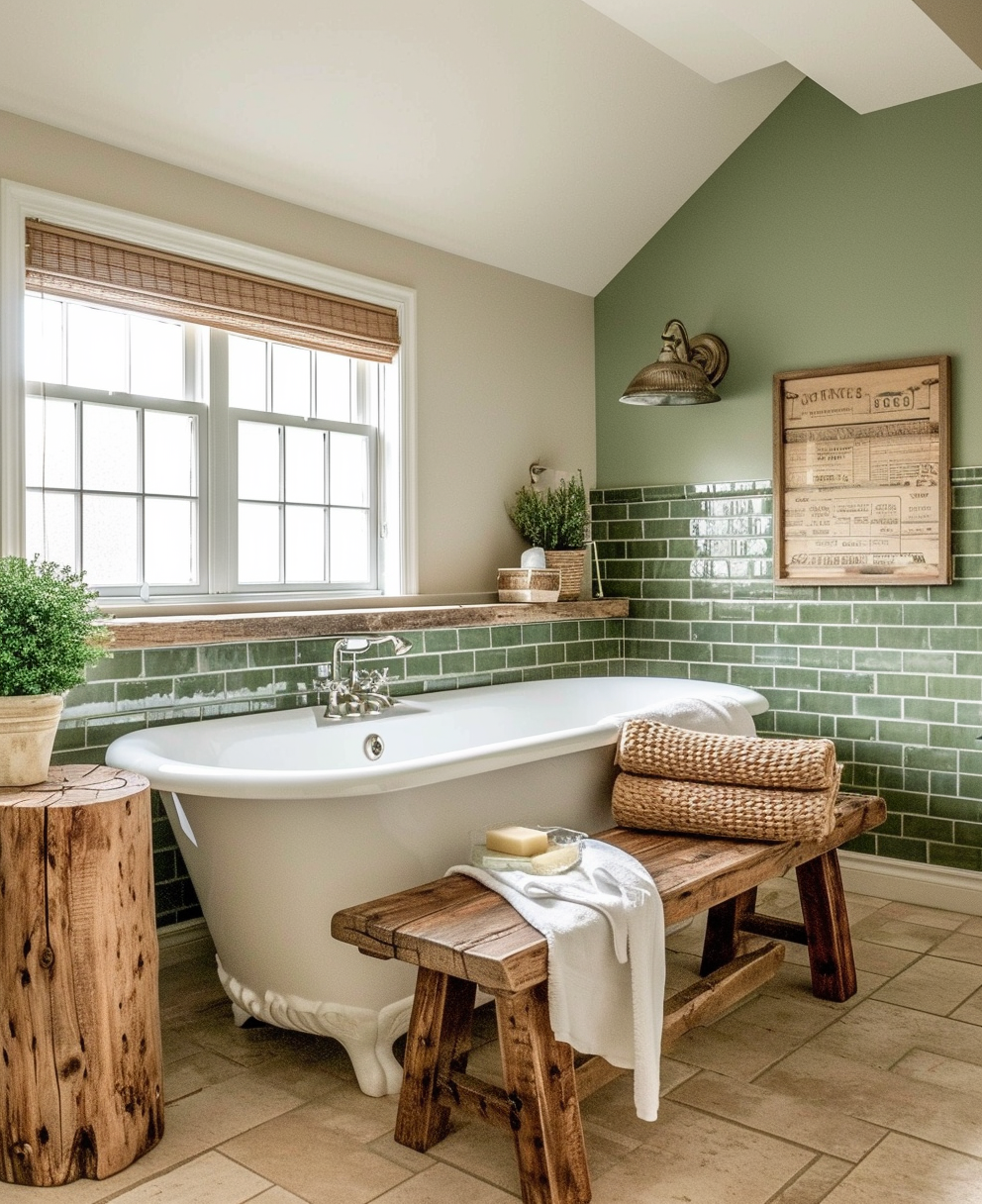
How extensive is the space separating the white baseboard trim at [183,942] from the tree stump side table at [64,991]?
109cm

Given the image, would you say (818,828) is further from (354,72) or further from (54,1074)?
(354,72)

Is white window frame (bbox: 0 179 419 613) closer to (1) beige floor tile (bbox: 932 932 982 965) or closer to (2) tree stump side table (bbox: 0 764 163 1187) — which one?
(2) tree stump side table (bbox: 0 764 163 1187)

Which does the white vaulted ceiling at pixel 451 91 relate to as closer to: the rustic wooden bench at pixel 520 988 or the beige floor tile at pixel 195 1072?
the rustic wooden bench at pixel 520 988

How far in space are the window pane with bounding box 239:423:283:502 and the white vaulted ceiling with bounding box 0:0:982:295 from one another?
0.82 metres

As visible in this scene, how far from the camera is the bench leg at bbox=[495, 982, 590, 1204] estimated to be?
204cm

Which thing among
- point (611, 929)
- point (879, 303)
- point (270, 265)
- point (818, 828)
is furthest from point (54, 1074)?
point (879, 303)

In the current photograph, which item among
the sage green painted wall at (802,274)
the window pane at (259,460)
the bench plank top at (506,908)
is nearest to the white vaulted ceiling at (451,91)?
the sage green painted wall at (802,274)

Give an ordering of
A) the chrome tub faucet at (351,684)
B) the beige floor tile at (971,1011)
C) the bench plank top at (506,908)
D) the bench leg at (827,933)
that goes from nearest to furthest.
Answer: the bench plank top at (506,908)
the beige floor tile at (971,1011)
the bench leg at (827,933)
the chrome tub faucet at (351,684)

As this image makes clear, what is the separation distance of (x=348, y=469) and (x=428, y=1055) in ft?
7.95

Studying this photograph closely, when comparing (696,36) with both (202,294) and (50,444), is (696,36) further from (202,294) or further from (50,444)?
(50,444)

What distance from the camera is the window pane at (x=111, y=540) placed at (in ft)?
11.1

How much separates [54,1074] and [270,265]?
2.62 meters

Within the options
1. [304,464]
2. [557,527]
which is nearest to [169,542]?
[304,464]

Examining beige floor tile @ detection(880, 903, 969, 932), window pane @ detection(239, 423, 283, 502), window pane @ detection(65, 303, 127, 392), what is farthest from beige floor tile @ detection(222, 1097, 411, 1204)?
beige floor tile @ detection(880, 903, 969, 932)
